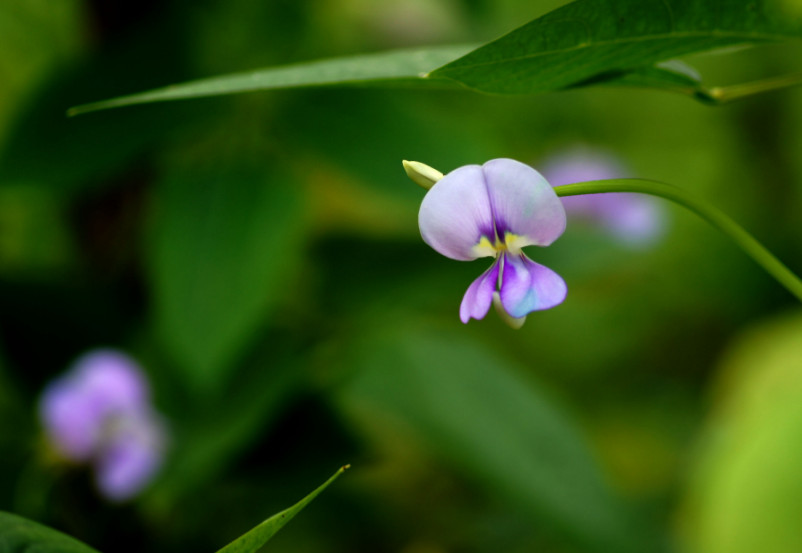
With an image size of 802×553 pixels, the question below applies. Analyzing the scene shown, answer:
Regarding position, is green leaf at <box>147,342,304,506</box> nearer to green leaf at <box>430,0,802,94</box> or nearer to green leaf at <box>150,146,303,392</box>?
green leaf at <box>150,146,303,392</box>

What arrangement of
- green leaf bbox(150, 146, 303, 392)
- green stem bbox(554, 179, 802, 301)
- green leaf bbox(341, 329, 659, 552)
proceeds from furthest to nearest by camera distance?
green leaf bbox(341, 329, 659, 552) < green leaf bbox(150, 146, 303, 392) < green stem bbox(554, 179, 802, 301)

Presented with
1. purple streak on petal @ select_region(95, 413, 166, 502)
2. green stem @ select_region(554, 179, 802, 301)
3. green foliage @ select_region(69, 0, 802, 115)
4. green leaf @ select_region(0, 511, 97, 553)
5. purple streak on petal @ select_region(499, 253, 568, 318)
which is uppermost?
green foliage @ select_region(69, 0, 802, 115)

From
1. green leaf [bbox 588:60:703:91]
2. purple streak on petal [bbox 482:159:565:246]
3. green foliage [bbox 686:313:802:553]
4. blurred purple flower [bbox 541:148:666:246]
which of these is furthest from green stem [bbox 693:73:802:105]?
blurred purple flower [bbox 541:148:666:246]

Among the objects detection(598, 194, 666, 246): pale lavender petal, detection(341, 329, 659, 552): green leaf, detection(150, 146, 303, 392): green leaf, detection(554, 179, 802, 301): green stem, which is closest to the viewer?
detection(554, 179, 802, 301): green stem

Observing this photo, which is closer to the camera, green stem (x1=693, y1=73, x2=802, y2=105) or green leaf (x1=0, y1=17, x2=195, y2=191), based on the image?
green stem (x1=693, y1=73, x2=802, y2=105)

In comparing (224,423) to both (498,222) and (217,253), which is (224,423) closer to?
(217,253)

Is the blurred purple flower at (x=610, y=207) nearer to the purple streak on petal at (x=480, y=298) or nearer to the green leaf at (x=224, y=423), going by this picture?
the green leaf at (x=224, y=423)

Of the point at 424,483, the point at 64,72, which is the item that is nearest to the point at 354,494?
the point at 424,483

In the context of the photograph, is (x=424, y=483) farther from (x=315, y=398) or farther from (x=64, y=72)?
(x=64, y=72)
